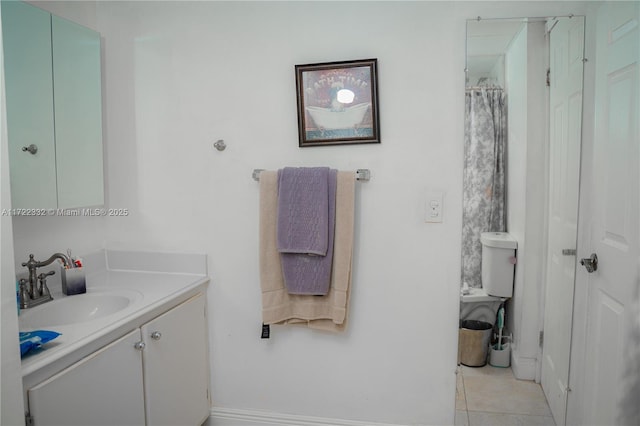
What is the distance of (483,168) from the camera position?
1.67 m

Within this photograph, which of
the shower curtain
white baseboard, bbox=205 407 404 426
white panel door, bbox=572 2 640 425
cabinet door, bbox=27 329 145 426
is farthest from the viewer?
white baseboard, bbox=205 407 404 426

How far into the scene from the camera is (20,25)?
4.60 feet

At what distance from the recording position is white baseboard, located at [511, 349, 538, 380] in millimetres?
1719

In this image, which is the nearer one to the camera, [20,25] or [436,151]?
[20,25]

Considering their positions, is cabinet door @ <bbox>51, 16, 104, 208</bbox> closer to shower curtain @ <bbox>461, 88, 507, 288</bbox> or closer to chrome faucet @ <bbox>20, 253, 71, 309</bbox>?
chrome faucet @ <bbox>20, 253, 71, 309</bbox>

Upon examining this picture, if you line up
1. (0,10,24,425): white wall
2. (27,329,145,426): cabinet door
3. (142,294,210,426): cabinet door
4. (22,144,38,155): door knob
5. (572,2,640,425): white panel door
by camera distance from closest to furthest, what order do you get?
(0,10,24,425): white wall → (27,329,145,426): cabinet door → (572,2,640,425): white panel door → (22,144,38,155): door knob → (142,294,210,426): cabinet door

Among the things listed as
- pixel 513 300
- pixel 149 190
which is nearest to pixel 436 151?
pixel 513 300

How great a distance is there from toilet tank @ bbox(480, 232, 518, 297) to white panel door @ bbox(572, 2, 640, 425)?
251 millimetres

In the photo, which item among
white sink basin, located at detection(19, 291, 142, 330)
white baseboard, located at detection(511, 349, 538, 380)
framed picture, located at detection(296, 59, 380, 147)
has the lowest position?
white baseboard, located at detection(511, 349, 538, 380)

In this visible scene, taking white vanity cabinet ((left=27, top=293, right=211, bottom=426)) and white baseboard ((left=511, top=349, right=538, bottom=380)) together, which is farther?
white baseboard ((left=511, top=349, right=538, bottom=380))

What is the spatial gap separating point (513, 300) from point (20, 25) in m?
2.03

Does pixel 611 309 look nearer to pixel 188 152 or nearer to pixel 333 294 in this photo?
pixel 333 294

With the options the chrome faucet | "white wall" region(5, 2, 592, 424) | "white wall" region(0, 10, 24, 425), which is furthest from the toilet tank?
the chrome faucet

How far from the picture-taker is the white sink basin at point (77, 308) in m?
1.48
